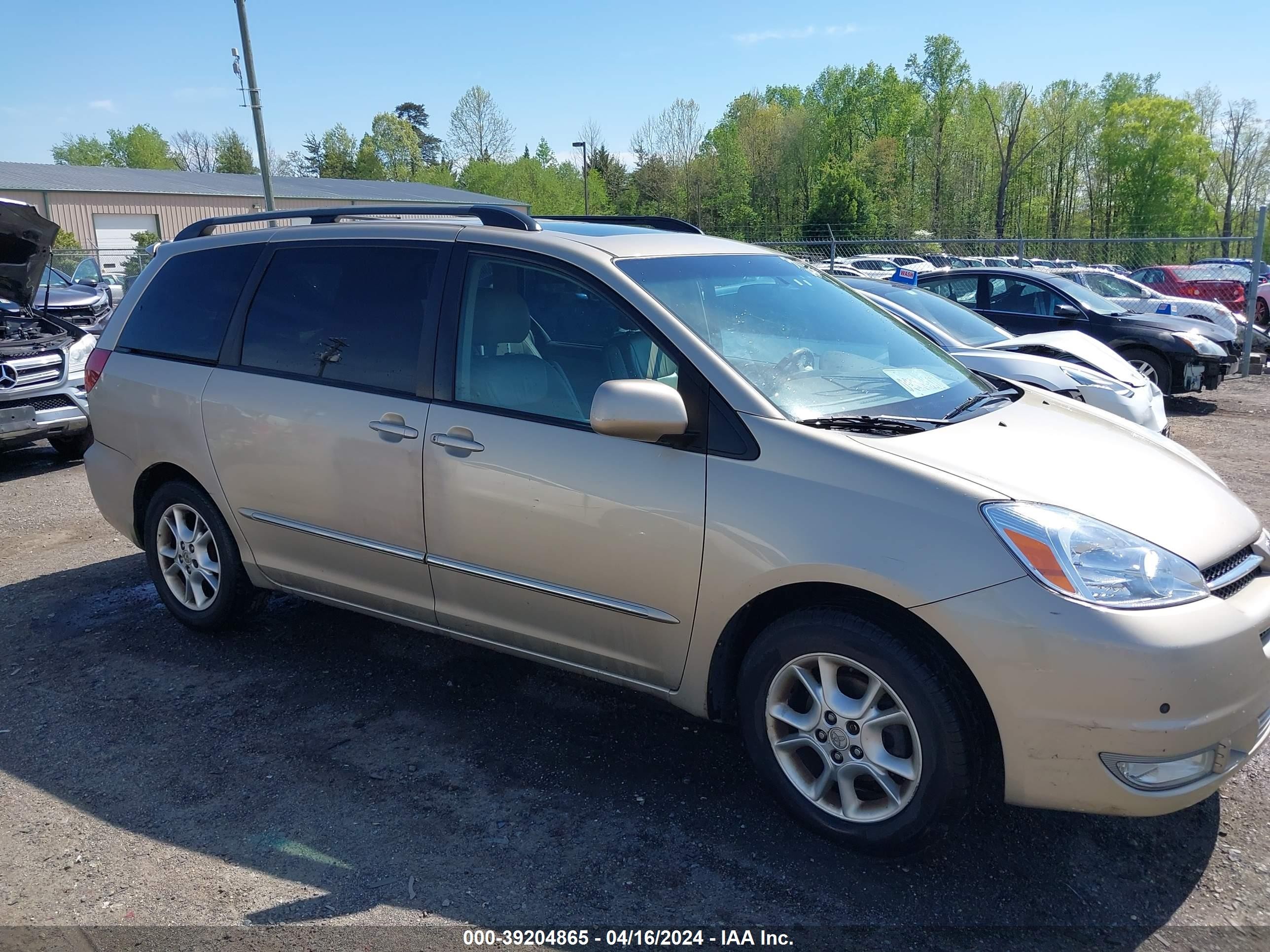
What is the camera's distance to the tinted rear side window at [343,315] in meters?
3.75

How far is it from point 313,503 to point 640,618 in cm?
160

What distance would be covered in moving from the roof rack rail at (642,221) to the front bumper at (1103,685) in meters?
2.47

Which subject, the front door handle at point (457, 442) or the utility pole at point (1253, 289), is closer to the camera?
the front door handle at point (457, 442)

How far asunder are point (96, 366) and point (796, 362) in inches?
141

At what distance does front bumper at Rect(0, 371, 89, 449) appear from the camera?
314 inches

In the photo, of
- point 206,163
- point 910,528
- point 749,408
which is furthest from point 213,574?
point 206,163

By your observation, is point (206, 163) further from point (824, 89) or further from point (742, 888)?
point (742, 888)

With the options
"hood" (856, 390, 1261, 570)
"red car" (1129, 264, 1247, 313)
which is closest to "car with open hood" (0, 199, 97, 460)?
"hood" (856, 390, 1261, 570)

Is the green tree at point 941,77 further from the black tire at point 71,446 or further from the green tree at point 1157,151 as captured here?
the black tire at point 71,446

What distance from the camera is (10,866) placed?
2.92 metres

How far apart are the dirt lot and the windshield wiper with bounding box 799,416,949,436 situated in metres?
0.60

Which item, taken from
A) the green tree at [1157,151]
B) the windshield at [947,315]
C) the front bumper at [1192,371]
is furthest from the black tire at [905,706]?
the green tree at [1157,151]

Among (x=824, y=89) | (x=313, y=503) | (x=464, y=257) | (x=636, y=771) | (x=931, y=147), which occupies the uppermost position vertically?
(x=824, y=89)

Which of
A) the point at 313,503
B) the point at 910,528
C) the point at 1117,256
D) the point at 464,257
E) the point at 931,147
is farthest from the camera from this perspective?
the point at 931,147
